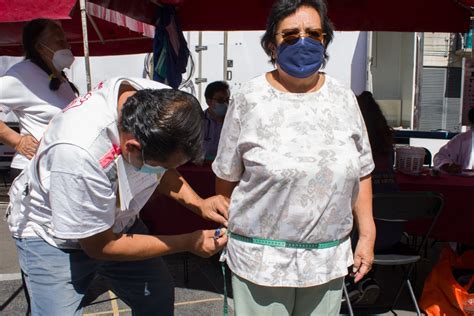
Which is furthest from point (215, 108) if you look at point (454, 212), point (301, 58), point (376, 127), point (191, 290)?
point (301, 58)

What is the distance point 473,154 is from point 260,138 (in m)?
3.44

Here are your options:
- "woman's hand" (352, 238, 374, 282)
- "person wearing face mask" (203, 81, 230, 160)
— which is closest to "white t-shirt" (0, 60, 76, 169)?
"woman's hand" (352, 238, 374, 282)

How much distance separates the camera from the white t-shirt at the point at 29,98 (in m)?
2.71

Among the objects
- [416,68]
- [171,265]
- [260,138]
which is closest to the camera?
[260,138]

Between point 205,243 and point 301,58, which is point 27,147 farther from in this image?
point 301,58

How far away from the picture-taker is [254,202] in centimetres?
176

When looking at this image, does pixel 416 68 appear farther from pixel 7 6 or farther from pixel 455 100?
pixel 7 6

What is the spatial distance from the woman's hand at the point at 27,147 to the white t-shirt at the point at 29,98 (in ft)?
0.24

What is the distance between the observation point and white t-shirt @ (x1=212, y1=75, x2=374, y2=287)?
1713mm

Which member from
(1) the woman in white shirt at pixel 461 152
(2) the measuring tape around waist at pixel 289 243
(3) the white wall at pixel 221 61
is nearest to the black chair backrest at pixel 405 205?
(2) the measuring tape around waist at pixel 289 243

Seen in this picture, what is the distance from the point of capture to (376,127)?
323 cm

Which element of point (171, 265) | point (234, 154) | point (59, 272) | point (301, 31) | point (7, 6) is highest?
point (7, 6)

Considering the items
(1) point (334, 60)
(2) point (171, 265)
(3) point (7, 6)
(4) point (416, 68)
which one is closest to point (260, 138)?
(3) point (7, 6)

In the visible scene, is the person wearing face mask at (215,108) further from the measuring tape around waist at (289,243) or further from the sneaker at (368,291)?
the measuring tape around waist at (289,243)
